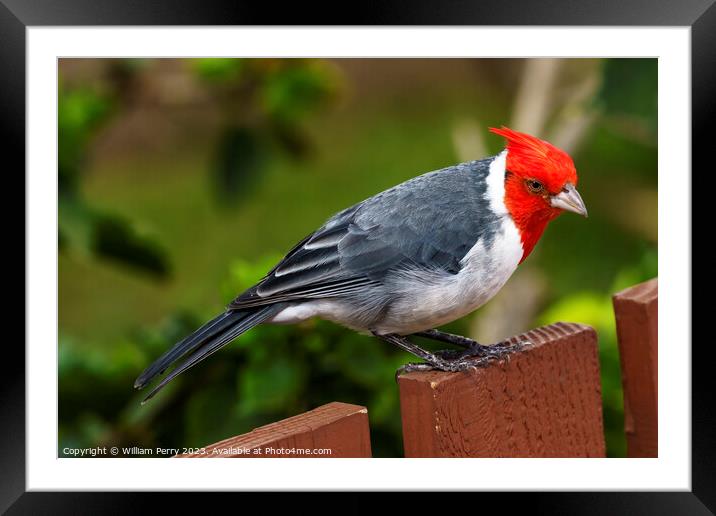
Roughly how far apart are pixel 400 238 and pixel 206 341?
0.73m

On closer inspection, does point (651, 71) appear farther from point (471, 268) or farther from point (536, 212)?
point (471, 268)

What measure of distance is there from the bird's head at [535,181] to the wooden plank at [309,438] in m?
1.03

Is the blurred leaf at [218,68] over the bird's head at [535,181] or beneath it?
over

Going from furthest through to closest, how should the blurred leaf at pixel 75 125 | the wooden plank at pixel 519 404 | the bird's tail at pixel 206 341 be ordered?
1. the blurred leaf at pixel 75 125
2. the bird's tail at pixel 206 341
3. the wooden plank at pixel 519 404

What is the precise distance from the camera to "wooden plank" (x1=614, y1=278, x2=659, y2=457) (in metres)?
3.01

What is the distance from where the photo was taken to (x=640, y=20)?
294cm

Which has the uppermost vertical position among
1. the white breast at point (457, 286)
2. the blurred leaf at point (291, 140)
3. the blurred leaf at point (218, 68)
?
the blurred leaf at point (218, 68)

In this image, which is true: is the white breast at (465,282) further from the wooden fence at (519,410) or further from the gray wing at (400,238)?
the wooden fence at (519,410)

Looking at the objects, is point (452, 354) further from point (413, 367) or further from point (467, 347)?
point (413, 367)

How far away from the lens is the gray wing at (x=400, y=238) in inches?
127

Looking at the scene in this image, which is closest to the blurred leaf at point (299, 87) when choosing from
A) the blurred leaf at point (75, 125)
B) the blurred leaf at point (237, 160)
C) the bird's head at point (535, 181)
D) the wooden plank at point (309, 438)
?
the blurred leaf at point (237, 160)

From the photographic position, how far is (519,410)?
2.81 metres
